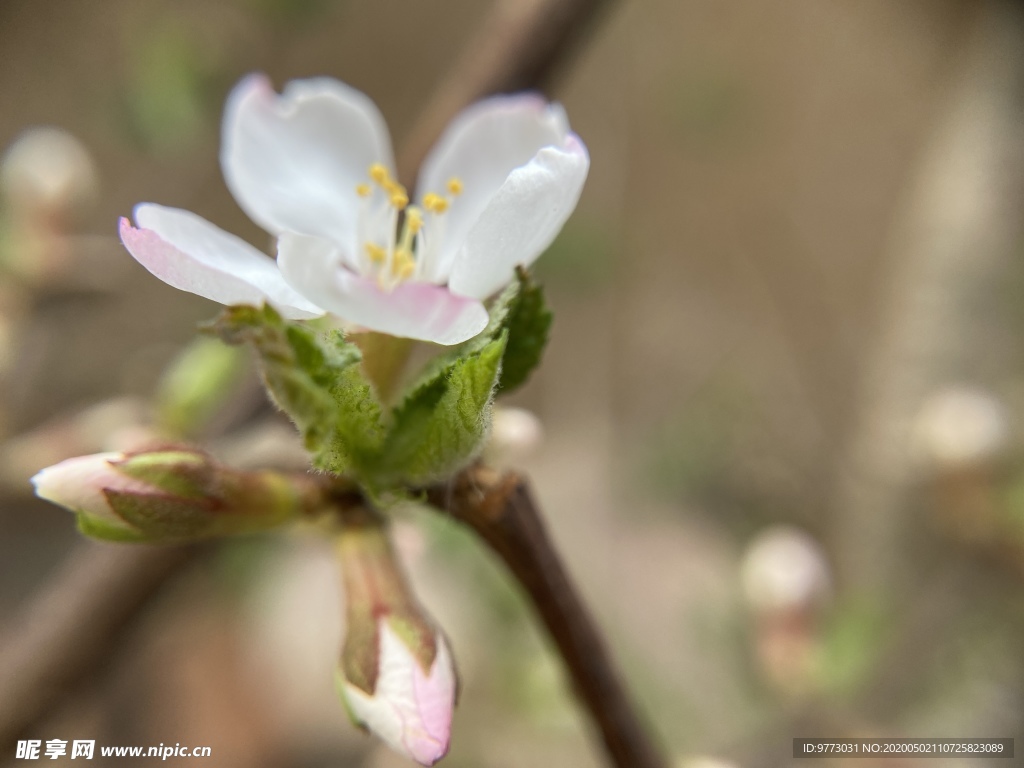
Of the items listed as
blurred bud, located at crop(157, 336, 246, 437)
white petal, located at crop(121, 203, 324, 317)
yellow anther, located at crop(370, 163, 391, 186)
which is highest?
yellow anther, located at crop(370, 163, 391, 186)

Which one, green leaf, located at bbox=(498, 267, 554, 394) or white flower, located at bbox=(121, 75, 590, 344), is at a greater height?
white flower, located at bbox=(121, 75, 590, 344)

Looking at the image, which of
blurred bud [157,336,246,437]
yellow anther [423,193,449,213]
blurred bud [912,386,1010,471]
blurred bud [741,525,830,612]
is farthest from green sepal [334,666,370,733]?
blurred bud [912,386,1010,471]

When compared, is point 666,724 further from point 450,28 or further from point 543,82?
point 450,28

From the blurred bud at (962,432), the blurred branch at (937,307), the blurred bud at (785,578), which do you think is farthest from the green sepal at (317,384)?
the blurred branch at (937,307)

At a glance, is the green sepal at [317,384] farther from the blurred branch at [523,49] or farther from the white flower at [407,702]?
the blurred branch at [523,49]

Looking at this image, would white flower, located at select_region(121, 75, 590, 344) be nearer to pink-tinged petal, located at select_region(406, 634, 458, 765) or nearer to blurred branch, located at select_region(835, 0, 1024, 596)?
pink-tinged petal, located at select_region(406, 634, 458, 765)

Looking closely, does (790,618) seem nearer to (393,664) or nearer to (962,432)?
(962,432)
